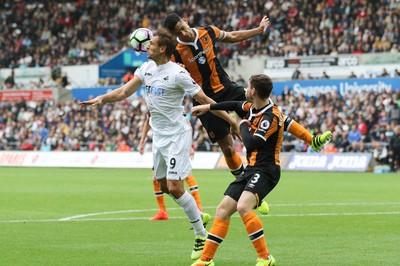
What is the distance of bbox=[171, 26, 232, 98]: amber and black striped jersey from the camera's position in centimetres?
1309

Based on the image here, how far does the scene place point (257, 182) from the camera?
9.44 meters

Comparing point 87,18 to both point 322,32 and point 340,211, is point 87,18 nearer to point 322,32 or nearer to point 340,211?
point 322,32

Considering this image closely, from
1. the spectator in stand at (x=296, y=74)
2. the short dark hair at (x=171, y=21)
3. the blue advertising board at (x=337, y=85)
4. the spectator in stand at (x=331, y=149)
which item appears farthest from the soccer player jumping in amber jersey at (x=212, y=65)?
the spectator in stand at (x=296, y=74)

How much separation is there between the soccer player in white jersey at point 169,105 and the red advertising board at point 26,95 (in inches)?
1469

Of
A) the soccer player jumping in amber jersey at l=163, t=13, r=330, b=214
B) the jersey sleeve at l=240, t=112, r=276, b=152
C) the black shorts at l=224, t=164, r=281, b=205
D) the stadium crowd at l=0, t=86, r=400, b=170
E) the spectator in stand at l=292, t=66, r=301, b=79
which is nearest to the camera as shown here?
the jersey sleeve at l=240, t=112, r=276, b=152

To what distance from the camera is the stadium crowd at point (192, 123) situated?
33375 mm

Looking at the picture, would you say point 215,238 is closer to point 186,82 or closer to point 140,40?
point 186,82

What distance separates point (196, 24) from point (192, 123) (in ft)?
35.2

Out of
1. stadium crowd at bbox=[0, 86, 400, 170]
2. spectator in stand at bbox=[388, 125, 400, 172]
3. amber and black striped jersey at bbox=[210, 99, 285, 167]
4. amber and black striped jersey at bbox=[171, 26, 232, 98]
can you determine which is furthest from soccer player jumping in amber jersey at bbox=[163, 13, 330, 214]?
spectator in stand at bbox=[388, 125, 400, 172]

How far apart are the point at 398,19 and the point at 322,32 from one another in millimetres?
4040

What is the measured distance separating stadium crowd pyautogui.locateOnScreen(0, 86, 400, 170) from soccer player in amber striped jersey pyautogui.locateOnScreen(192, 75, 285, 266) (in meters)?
19.4

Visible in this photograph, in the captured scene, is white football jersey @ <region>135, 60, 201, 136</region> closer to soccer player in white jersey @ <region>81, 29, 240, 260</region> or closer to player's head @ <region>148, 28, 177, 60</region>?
soccer player in white jersey @ <region>81, 29, 240, 260</region>

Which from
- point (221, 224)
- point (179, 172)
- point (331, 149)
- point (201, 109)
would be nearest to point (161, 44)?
point (201, 109)

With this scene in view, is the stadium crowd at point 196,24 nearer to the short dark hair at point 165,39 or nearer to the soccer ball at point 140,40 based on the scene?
the soccer ball at point 140,40
